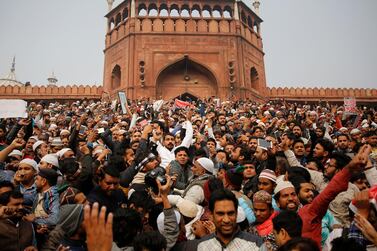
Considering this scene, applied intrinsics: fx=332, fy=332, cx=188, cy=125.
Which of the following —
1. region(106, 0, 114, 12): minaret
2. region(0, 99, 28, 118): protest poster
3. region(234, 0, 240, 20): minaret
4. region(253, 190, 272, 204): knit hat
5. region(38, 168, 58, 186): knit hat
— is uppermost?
region(106, 0, 114, 12): minaret

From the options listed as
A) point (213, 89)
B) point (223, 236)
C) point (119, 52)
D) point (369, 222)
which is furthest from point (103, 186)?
point (119, 52)

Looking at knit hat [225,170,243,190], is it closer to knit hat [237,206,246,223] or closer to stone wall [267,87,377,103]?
knit hat [237,206,246,223]

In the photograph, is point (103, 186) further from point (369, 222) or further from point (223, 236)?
point (369, 222)

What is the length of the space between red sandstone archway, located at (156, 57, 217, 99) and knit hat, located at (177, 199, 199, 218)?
1781 cm

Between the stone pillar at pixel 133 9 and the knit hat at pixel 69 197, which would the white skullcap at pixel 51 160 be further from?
the stone pillar at pixel 133 9

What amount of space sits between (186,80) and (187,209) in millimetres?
18445

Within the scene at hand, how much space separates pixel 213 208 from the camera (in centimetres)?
230

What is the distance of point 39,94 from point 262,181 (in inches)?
859

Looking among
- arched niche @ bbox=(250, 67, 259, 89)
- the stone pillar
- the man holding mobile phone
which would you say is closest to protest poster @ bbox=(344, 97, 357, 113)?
the man holding mobile phone

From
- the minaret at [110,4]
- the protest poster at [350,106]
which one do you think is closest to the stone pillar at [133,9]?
the minaret at [110,4]

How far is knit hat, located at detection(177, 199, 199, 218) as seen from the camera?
2734mm

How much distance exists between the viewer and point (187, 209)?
8.98ft

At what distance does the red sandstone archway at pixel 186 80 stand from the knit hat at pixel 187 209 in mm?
17807

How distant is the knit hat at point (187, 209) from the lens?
2734 mm
